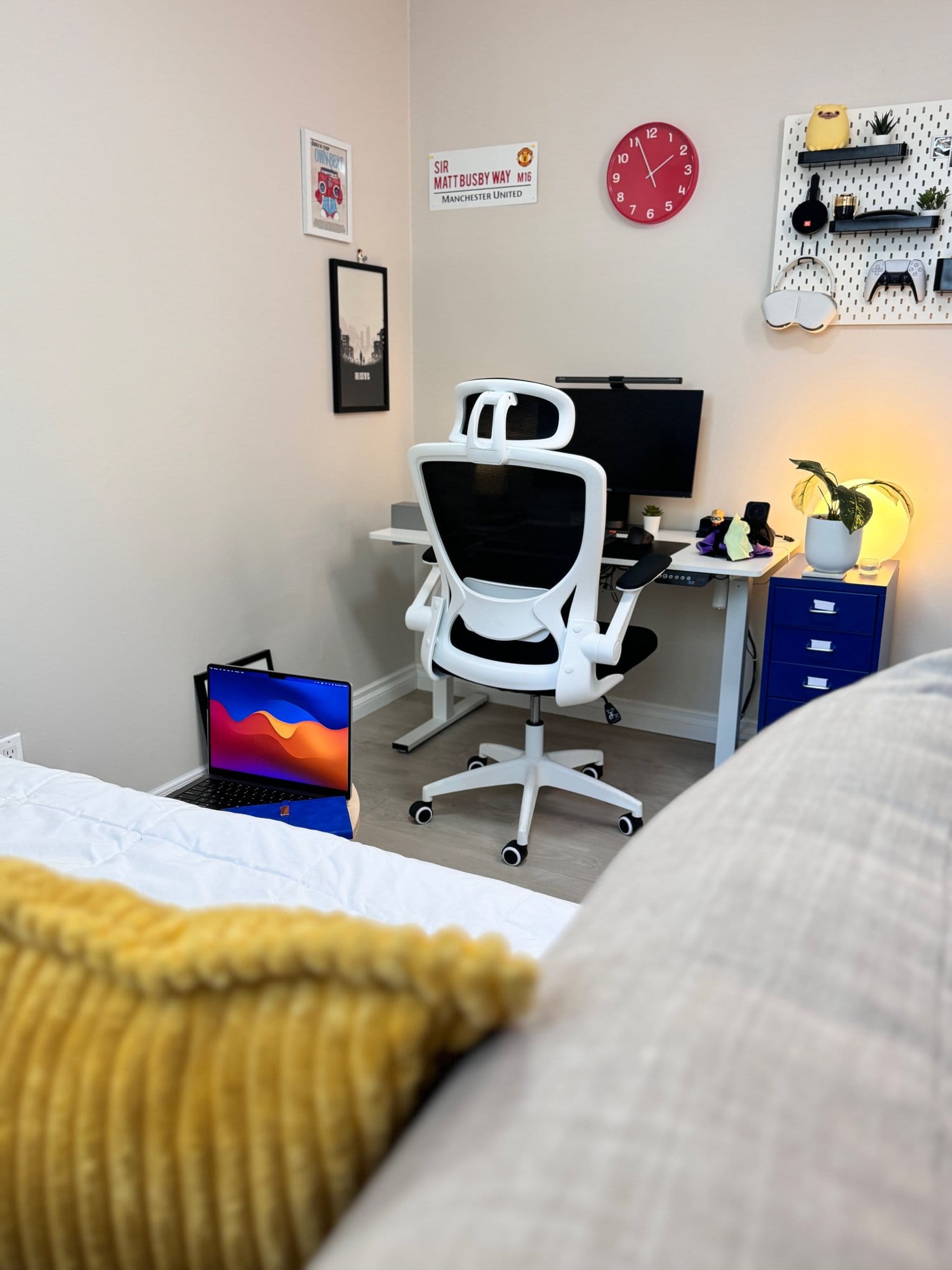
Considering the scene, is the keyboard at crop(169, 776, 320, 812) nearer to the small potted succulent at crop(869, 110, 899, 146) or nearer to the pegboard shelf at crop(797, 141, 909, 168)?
the pegboard shelf at crop(797, 141, 909, 168)

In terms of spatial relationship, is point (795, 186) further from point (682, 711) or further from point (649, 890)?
point (649, 890)

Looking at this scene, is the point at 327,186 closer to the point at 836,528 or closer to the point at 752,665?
the point at 836,528

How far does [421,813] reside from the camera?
2.85 m

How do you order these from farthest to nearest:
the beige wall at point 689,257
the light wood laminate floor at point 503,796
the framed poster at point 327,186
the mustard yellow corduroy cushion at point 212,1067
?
the framed poster at point 327,186 < the beige wall at point 689,257 < the light wood laminate floor at point 503,796 < the mustard yellow corduroy cushion at point 212,1067

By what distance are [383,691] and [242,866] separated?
2.76 m

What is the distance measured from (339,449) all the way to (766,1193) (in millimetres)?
3329

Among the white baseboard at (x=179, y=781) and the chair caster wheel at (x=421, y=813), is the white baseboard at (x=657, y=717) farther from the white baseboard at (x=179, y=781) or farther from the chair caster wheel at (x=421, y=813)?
the white baseboard at (x=179, y=781)

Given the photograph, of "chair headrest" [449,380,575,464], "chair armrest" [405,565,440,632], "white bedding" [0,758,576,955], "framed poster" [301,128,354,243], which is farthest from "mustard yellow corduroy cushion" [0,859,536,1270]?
"framed poster" [301,128,354,243]

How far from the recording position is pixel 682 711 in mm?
3596

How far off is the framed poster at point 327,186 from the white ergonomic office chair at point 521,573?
1.01 m

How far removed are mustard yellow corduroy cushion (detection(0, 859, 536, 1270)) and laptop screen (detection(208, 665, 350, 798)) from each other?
182cm

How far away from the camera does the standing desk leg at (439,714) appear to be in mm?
3436

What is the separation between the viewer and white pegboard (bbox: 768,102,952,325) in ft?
9.28

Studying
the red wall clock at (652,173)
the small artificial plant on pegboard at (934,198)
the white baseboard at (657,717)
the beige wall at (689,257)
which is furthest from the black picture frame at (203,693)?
the small artificial plant on pegboard at (934,198)
